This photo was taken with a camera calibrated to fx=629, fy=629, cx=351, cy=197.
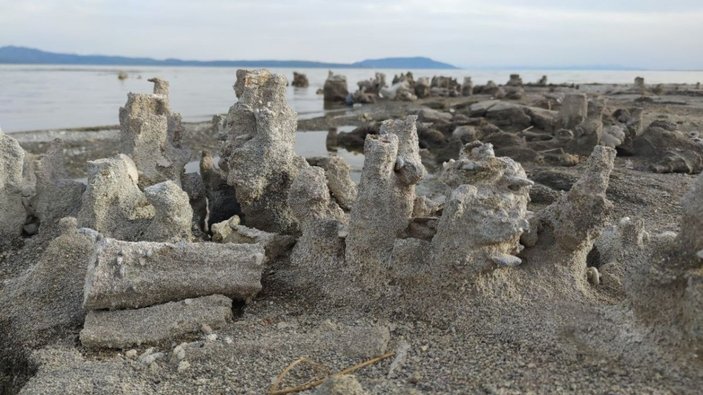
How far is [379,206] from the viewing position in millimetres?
4793

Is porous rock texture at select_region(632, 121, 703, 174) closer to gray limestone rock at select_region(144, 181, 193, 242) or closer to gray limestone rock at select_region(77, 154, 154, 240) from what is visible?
gray limestone rock at select_region(144, 181, 193, 242)

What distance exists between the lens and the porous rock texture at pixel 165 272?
4531 mm

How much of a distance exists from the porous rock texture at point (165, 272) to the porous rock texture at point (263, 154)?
133cm

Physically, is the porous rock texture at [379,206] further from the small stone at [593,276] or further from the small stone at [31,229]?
the small stone at [31,229]

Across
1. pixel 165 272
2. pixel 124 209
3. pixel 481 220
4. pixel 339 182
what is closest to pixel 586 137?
pixel 339 182

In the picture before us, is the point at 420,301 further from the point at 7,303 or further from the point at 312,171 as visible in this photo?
the point at 7,303

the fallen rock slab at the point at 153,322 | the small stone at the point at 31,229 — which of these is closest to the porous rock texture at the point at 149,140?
the small stone at the point at 31,229

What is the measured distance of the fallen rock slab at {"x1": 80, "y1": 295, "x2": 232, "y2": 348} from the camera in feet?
14.2

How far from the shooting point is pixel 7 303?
5023mm

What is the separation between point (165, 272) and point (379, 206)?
5.51 feet

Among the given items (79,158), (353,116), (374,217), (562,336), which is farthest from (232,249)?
(353,116)

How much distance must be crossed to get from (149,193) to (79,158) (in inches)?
378

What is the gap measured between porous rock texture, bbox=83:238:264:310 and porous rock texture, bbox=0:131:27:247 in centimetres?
269

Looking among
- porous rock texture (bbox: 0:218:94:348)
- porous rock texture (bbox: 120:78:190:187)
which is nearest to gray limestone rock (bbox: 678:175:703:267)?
porous rock texture (bbox: 0:218:94:348)
